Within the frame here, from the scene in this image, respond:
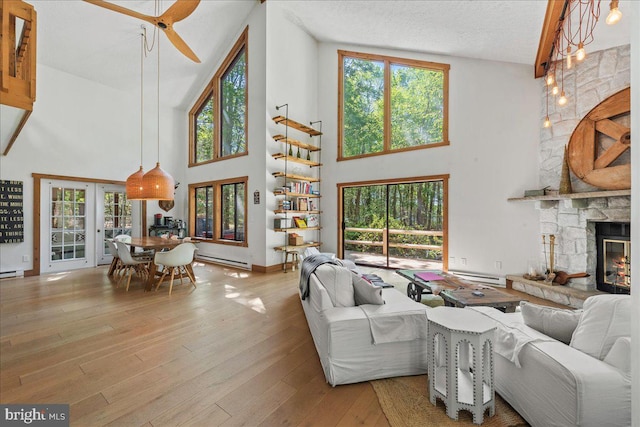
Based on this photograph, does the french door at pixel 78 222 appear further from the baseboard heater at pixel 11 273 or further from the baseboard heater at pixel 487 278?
the baseboard heater at pixel 487 278

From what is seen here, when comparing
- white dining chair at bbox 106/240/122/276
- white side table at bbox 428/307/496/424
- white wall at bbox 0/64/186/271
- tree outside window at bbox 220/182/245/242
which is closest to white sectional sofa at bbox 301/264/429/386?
white side table at bbox 428/307/496/424

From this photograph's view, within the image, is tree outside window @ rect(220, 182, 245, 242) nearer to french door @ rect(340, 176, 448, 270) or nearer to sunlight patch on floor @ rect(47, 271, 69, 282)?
french door @ rect(340, 176, 448, 270)

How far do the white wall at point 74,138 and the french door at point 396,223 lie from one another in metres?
5.15

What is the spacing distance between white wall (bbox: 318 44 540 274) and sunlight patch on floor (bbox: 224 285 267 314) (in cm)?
357

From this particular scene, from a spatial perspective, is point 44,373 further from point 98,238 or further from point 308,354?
point 98,238

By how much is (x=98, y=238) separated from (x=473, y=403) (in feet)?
24.7

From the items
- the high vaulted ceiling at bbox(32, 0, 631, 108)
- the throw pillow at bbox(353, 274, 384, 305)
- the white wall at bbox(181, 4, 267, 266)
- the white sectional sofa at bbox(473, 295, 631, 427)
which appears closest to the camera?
the white sectional sofa at bbox(473, 295, 631, 427)

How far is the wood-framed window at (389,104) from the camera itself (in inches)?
213

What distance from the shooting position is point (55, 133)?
5.54 m

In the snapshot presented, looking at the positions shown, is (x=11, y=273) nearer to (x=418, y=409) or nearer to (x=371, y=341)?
(x=371, y=341)

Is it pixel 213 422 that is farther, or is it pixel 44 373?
pixel 44 373

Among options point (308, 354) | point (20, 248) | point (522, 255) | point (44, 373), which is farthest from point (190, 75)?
point (522, 255)

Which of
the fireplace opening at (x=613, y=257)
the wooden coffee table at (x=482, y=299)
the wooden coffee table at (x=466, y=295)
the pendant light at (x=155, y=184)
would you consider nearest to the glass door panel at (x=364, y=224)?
the wooden coffee table at (x=466, y=295)

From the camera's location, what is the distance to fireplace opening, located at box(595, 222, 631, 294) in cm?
348
